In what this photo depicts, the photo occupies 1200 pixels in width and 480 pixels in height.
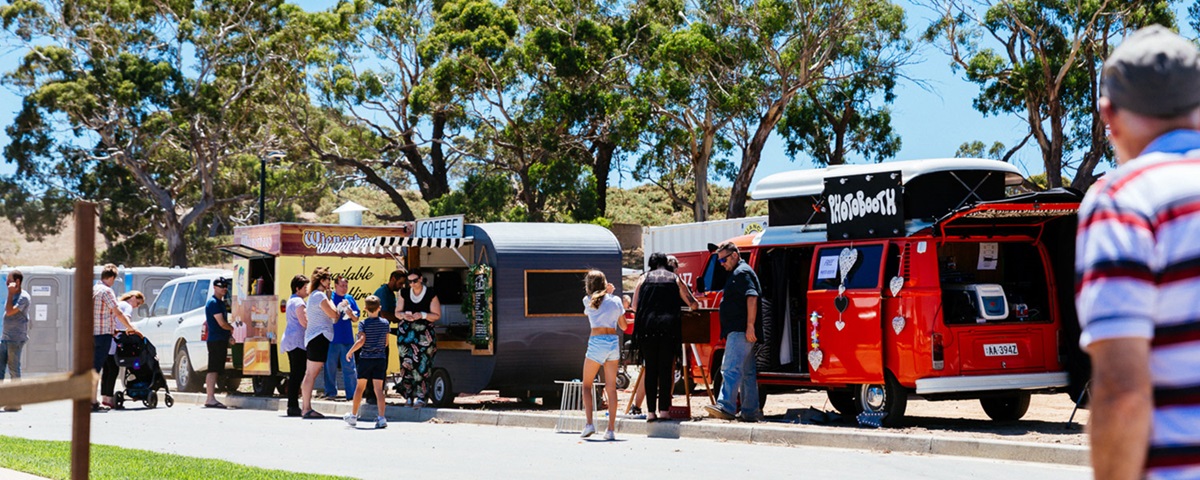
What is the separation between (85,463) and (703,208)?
125 ft

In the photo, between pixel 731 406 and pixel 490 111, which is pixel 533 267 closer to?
pixel 731 406

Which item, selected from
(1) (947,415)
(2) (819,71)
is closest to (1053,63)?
(2) (819,71)

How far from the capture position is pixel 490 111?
46.4 meters

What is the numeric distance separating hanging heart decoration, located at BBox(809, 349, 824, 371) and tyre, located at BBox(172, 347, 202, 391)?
1210cm

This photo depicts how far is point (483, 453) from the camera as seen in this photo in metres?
13.0

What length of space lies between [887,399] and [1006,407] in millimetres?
2146

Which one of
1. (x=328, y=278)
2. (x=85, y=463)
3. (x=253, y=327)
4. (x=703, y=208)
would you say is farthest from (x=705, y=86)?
(x=85, y=463)

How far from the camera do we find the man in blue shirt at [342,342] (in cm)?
1827

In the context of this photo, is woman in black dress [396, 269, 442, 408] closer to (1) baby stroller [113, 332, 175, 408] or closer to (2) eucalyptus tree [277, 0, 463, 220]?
(1) baby stroller [113, 332, 175, 408]

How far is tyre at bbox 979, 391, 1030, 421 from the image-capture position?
15.0 metres

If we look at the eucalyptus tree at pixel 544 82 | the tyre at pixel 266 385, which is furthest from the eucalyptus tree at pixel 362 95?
the tyre at pixel 266 385

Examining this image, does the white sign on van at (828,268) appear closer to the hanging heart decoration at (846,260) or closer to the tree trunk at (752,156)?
the hanging heart decoration at (846,260)

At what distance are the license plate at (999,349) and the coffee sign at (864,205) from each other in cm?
142

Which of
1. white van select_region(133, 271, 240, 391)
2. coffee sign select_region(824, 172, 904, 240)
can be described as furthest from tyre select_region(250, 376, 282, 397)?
coffee sign select_region(824, 172, 904, 240)
